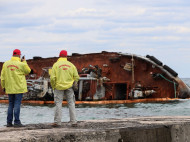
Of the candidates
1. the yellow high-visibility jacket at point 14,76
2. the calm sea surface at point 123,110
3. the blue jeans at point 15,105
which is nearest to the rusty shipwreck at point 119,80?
the calm sea surface at point 123,110

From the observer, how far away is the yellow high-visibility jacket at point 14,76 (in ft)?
25.5

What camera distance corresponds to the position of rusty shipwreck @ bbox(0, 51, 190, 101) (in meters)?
28.2

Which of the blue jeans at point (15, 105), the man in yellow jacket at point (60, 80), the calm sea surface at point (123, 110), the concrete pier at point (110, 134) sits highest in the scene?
the man in yellow jacket at point (60, 80)

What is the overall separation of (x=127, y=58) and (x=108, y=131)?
79.5ft

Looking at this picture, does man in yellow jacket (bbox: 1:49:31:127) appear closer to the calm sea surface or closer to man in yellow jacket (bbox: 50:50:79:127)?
man in yellow jacket (bbox: 50:50:79:127)

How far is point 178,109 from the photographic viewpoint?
23562 mm

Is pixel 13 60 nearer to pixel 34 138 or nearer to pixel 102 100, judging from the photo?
A: pixel 34 138

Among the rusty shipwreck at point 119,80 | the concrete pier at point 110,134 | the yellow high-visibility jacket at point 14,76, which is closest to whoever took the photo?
the concrete pier at point 110,134

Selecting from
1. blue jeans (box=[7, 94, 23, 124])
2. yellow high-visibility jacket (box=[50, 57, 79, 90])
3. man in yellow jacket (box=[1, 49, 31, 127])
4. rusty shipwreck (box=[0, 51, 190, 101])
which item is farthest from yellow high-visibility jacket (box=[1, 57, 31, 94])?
rusty shipwreck (box=[0, 51, 190, 101])

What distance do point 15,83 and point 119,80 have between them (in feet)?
75.6

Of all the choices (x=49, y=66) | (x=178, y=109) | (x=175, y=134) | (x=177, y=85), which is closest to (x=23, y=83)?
(x=175, y=134)

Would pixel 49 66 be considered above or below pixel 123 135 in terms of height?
above

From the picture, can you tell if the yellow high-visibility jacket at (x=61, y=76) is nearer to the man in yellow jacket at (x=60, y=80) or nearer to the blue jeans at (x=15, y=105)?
the man in yellow jacket at (x=60, y=80)

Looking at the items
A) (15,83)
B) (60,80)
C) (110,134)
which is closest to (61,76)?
(60,80)
